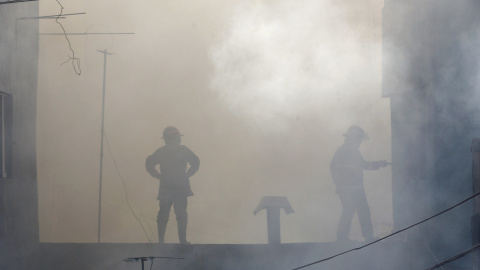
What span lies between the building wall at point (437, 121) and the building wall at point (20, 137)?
405 cm

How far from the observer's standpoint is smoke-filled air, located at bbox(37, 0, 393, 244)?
21.2 ft

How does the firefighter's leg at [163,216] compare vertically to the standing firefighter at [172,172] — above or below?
below

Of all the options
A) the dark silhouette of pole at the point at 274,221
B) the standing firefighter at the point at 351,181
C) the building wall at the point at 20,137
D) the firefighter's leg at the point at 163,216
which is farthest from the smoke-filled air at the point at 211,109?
the dark silhouette of pole at the point at 274,221

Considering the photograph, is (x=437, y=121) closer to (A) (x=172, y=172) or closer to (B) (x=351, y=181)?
(B) (x=351, y=181)

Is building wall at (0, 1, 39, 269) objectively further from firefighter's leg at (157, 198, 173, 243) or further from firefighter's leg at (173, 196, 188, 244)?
firefighter's leg at (173, 196, 188, 244)

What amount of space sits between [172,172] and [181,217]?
1.79 ft

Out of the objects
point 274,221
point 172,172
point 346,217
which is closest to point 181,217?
point 172,172

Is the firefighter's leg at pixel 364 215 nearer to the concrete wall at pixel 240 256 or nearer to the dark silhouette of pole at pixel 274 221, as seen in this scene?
the concrete wall at pixel 240 256

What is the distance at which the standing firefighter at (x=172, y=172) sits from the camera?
18.3 feet

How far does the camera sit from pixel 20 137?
17.5ft

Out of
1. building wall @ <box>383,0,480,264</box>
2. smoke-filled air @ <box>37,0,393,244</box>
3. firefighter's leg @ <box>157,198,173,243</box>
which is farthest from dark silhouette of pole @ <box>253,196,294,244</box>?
smoke-filled air @ <box>37,0,393,244</box>

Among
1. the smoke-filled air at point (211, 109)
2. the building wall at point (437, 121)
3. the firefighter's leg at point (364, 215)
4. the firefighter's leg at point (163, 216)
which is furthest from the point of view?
the smoke-filled air at point (211, 109)

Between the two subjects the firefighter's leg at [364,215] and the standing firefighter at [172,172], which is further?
the standing firefighter at [172,172]

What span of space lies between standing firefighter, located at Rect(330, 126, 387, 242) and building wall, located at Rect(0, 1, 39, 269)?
3.44m
